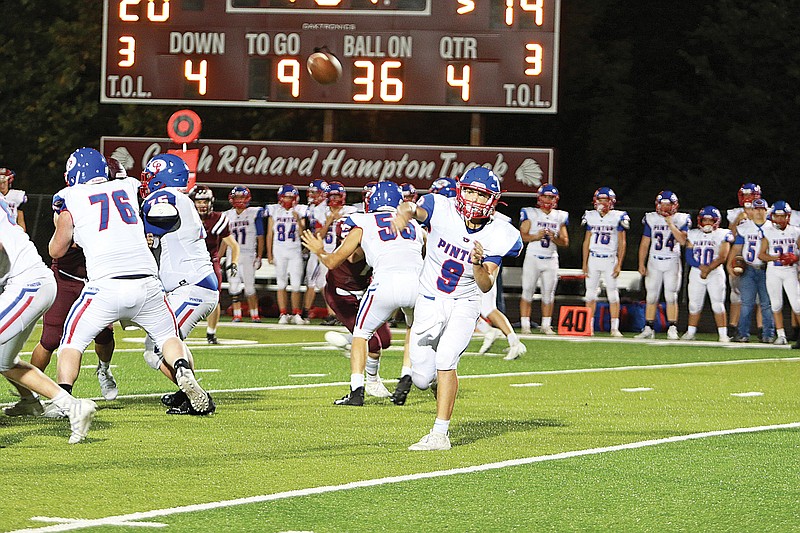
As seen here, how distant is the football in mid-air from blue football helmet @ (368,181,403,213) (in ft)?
29.9

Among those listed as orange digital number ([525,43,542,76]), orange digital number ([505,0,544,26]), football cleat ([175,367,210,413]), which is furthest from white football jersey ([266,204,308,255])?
football cleat ([175,367,210,413])

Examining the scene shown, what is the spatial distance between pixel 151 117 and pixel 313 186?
14.6m

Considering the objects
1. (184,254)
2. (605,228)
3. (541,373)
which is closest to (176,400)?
(184,254)

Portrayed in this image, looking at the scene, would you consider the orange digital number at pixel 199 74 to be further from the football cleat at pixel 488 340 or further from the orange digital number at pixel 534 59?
the football cleat at pixel 488 340

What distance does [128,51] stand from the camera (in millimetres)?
20438

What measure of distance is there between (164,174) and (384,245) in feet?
5.89

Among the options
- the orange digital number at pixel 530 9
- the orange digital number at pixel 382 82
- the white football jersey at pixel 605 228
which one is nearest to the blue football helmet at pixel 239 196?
the orange digital number at pixel 382 82

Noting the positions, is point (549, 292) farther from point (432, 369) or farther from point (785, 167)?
point (785, 167)

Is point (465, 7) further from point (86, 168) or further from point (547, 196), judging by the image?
point (86, 168)

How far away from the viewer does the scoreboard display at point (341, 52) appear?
64.9 ft

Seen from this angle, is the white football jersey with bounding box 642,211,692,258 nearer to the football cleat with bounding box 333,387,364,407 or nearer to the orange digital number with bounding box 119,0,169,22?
the orange digital number with bounding box 119,0,169,22

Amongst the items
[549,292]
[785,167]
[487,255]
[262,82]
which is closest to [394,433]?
[487,255]

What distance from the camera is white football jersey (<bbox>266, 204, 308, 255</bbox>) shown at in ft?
66.4

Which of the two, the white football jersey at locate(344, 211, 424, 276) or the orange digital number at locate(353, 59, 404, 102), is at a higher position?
the orange digital number at locate(353, 59, 404, 102)
